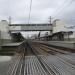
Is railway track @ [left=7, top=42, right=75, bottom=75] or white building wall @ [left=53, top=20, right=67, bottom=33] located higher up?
white building wall @ [left=53, top=20, right=67, bottom=33]

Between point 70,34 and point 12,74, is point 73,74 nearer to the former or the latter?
point 12,74

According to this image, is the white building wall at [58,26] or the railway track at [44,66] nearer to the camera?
the railway track at [44,66]

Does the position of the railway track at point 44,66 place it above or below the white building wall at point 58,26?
below

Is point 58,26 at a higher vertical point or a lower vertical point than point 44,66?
higher

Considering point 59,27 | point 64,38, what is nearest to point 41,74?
point 64,38

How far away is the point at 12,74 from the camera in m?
10.2

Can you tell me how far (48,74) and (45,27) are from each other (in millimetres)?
89132

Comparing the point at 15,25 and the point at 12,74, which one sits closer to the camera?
the point at 12,74

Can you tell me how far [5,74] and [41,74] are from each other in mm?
1829

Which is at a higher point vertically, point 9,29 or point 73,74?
point 9,29

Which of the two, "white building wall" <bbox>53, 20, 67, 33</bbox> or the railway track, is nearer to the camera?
the railway track

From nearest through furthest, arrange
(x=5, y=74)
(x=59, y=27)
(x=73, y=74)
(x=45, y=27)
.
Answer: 1. (x=73, y=74)
2. (x=5, y=74)
3. (x=45, y=27)
4. (x=59, y=27)

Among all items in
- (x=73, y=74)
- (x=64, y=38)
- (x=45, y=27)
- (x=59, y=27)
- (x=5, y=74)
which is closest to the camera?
(x=73, y=74)

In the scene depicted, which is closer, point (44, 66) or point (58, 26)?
point (44, 66)
